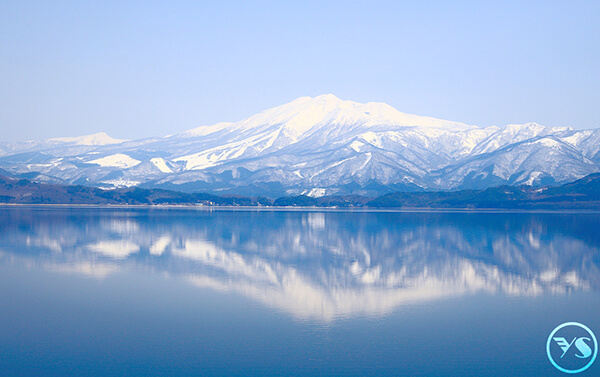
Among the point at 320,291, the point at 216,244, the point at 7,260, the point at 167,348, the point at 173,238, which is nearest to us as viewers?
the point at 167,348

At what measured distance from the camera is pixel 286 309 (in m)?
34.1

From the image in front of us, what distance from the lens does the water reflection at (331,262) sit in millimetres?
39781

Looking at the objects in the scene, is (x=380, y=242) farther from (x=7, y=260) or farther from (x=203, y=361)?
(x=203, y=361)

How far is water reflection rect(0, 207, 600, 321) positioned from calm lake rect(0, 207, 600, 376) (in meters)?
0.23

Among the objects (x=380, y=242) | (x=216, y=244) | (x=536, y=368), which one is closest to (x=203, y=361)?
(x=536, y=368)

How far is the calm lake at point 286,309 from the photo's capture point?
80.4 ft

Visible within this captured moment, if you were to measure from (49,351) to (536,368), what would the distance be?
19.8 metres

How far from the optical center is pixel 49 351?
995 inches

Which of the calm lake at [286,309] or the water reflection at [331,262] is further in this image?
the water reflection at [331,262]

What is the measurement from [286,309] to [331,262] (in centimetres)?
2196

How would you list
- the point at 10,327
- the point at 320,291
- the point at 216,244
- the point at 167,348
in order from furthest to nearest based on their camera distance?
the point at 216,244
the point at 320,291
the point at 10,327
the point at 167,348

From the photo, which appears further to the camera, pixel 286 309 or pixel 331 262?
pixel 331 262

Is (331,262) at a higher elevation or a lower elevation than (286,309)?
higher

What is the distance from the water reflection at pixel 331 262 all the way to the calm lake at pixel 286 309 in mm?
229
